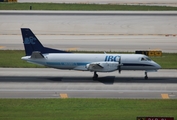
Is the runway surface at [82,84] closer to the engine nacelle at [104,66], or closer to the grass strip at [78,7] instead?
the engine nacelle at [104,66]

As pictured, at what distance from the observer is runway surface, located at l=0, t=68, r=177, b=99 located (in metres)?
53.0

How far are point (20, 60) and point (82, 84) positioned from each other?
15.6m

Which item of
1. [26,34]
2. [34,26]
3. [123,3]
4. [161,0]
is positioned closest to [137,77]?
Result: [26,34]

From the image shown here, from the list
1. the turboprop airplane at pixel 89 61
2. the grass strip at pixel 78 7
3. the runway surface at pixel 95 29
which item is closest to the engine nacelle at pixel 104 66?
the turboprop airplane at pixel 89 61

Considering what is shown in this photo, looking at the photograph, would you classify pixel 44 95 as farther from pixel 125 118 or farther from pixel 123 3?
pixel 123 3

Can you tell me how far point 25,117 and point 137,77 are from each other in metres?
20.9

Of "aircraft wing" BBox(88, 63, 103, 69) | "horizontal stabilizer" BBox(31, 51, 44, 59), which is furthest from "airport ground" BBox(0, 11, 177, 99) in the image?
"horizontal stabilizer" BBox(31, 51, 44, 59)

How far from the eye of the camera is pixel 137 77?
6172 centimetres

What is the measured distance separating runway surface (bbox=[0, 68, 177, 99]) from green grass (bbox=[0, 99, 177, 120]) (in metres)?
2.56

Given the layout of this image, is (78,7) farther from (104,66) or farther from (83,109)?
(83,109)

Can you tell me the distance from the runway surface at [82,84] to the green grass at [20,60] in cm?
221

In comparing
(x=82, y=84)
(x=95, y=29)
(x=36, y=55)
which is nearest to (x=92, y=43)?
(x=95, y=29)

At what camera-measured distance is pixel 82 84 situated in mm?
57500

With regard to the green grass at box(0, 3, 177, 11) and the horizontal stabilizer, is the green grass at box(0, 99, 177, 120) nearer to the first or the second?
the horizontal stabilizer
